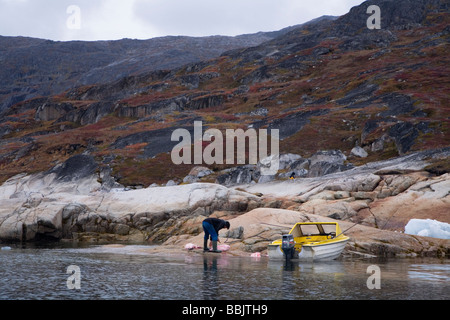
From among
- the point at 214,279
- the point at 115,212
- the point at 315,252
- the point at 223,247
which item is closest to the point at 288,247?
the point at 315,252

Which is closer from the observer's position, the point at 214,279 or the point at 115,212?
the point at 214,279

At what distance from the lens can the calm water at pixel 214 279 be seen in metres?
13.9

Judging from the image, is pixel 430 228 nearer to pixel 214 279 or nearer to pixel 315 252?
pixel 315 252

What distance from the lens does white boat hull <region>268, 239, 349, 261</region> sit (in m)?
24.3

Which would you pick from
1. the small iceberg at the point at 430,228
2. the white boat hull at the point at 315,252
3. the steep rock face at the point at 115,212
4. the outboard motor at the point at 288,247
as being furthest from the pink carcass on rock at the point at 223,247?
the small iceberg at the point at 430,228

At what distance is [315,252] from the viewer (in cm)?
2434

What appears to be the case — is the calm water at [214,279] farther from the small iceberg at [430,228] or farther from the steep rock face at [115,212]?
the steep rock face at [115,212]

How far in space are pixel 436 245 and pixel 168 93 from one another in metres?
136

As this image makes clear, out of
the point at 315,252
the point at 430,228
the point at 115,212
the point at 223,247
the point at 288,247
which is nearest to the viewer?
the point at 288,247

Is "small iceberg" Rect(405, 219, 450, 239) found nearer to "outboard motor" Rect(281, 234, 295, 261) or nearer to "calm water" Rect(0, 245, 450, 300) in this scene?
"calm water" Rect(0, 245, 450, 300)

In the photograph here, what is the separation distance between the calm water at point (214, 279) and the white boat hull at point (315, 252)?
3.25 ft

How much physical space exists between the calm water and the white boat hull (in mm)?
989

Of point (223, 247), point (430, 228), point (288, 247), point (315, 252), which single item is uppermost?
point (430, 228)

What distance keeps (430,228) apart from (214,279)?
67.8 feet
